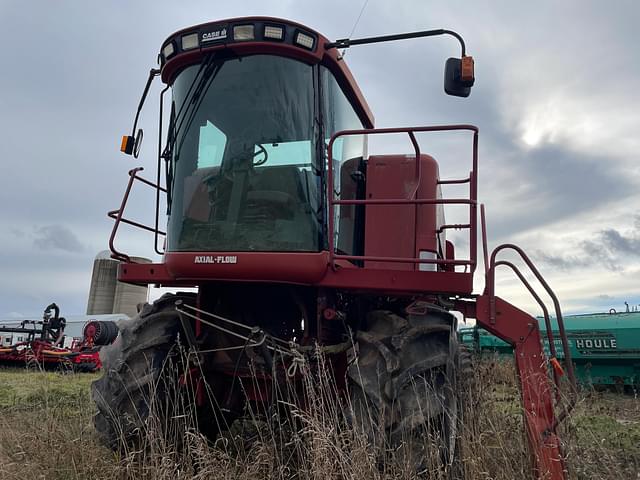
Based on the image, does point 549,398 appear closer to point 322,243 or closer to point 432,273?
point 432,273

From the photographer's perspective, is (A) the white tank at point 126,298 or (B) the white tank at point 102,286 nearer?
(B) the white tank at point 102,286

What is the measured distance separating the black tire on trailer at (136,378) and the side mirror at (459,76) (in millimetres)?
2659

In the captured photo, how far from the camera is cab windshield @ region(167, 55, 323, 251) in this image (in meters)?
3.52

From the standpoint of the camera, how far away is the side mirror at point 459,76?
3549 millimetres

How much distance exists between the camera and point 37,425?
466 cm

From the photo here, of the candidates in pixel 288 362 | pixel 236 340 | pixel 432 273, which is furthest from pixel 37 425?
pixel 432 273

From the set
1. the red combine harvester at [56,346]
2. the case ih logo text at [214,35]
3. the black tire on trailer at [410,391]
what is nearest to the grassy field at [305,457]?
the black tire on trailer at [410,391]

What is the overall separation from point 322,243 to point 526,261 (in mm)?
1543

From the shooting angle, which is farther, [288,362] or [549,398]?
[288,362]

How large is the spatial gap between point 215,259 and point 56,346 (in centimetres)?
1311

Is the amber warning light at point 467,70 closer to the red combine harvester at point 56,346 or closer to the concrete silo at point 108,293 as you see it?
the red combine harvester at point 56,346

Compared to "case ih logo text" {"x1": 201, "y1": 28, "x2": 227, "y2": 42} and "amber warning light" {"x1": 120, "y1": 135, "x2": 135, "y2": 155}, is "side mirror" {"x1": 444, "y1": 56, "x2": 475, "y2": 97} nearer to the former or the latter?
"case ih logo text" {"x1": 201, "y1": 28, "x2": 227, "y2": 42}

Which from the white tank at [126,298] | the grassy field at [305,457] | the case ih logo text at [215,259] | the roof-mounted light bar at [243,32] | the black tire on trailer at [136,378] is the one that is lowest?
the grassy field at [305,457]

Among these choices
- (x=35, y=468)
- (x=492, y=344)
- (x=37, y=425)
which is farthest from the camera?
(x=492, y=344)
